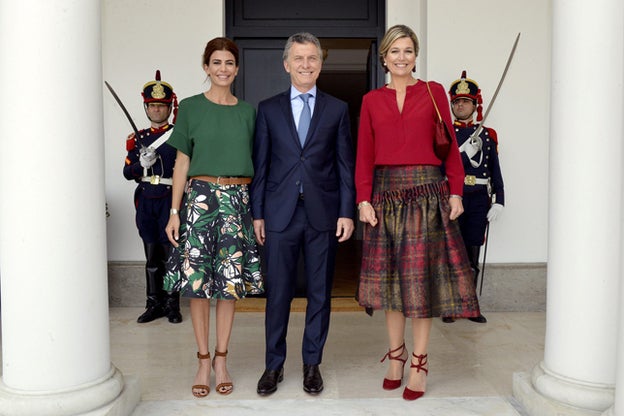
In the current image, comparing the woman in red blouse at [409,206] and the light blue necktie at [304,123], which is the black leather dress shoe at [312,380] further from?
the light blue necktie at [304,123]

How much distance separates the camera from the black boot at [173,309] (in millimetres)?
4969

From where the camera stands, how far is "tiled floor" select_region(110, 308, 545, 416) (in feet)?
10.2

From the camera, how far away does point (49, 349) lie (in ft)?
8.73

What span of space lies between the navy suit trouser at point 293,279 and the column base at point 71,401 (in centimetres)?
81

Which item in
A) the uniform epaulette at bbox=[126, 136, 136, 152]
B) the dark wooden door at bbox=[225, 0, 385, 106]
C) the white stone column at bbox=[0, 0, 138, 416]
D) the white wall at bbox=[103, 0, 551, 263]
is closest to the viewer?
the white stone column at bbox=[0, 0, 138, 416]

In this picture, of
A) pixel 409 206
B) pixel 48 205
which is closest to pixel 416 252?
pixel 409 206

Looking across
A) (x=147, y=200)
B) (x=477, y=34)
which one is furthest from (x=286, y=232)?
(x=477, y=34)

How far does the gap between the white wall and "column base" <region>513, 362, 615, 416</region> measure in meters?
2.59

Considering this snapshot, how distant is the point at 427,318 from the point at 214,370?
1.15 m

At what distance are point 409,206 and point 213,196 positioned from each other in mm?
943

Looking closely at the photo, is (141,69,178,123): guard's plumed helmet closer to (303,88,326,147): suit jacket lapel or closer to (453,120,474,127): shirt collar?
(303,88,326,147): suit jacket lapel

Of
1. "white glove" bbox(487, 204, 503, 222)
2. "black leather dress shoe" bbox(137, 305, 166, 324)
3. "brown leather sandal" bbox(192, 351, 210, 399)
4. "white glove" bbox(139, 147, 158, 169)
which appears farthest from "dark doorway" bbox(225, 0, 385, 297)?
"brown leather sandal" bbox(192, 351, 210, 399)

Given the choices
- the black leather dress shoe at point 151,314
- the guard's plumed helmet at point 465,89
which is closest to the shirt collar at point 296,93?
the guard's plumed helmet at point 465,89

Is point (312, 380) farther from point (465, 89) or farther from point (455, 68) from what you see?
point (455, 68)
